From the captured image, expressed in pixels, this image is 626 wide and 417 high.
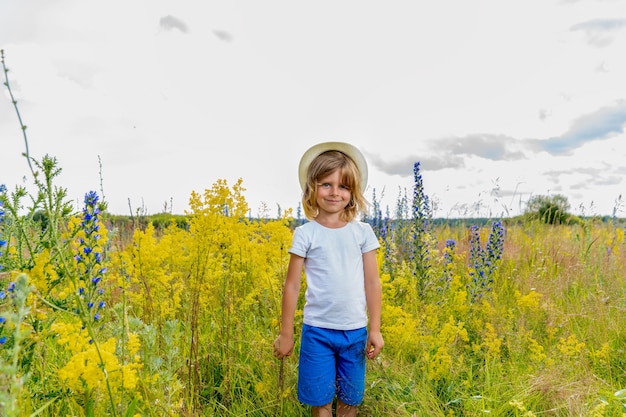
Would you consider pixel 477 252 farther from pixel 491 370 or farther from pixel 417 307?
pixel 491 370

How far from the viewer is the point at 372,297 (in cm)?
283

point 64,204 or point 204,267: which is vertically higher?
point 64,204

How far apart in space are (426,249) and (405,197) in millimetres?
2443

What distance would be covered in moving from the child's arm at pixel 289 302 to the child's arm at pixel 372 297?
41cm

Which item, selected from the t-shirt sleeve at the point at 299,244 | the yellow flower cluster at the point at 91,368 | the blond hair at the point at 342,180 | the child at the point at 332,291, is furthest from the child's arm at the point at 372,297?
the yellow flower cluster at the point at 91,368

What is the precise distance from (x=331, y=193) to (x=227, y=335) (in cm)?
114

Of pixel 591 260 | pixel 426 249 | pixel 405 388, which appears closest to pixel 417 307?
pixel 426 249

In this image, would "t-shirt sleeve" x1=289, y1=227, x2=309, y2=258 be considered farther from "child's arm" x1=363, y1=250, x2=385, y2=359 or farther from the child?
"child's arm" x1=363, y1=250, x2=385, y2=359

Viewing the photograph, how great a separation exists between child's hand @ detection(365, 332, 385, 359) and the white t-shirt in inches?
3.7

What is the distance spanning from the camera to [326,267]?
8.91 feet

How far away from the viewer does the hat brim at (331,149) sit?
295cm

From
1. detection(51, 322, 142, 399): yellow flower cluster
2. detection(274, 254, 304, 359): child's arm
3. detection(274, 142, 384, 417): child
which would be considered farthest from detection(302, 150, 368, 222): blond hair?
detection(51, 322, 142, 399): yellow flower cluster

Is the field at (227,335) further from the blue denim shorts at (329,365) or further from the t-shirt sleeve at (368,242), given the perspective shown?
the t-shirt sleeve at (368,242)

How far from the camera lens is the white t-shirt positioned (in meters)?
2.70
